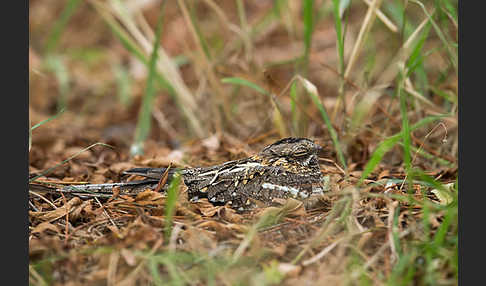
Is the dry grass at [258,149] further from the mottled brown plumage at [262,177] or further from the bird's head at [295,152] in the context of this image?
the bird's head at [295,152]

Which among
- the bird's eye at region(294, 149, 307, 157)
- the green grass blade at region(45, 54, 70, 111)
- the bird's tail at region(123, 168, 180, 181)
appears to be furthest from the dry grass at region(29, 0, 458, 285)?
the bird's eye at region(294, 149, 307, 157)

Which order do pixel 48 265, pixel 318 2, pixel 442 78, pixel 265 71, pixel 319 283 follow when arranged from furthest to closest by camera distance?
pixel 318 2 < pixel 442 78 < pixel 265 71 < pixel 48 265 < pixel 319 283

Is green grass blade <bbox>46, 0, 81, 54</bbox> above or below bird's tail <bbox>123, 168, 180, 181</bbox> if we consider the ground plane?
above

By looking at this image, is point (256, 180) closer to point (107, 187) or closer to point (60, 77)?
point (107, 187)

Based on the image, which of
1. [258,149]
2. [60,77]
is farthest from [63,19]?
[258,149]

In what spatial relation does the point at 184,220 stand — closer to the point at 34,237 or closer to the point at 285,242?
the point at 285,242

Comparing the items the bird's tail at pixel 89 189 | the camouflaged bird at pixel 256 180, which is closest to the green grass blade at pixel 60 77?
the bird's tail at pixel 89 189

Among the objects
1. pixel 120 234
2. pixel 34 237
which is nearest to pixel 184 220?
pixel 120 234

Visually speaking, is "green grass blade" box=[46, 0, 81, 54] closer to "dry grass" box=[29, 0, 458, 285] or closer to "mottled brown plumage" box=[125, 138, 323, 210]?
"dry grass" box=[29, 0, 458, 285]
